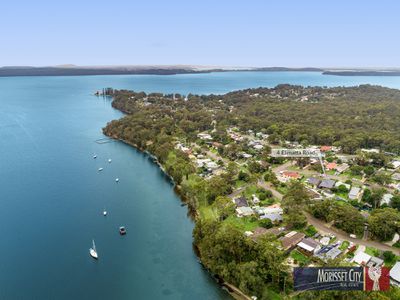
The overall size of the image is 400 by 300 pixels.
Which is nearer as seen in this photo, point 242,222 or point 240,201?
point 242,222

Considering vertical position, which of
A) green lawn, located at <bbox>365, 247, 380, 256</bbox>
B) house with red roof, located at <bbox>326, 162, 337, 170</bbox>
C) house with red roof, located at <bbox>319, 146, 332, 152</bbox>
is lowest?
green lawn, located at <bbox>365, 247, 380, 256</bbox>

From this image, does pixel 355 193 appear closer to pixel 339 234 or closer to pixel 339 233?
pixel 339 233

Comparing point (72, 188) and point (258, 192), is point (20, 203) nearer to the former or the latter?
point (72, 188)

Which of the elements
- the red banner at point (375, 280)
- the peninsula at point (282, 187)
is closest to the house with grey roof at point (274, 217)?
the peninsula at point (282, 187)

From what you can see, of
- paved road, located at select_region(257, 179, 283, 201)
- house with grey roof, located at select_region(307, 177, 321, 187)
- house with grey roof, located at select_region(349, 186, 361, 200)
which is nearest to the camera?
house with grey roof, located at select_region(349, 186, 361, 200)

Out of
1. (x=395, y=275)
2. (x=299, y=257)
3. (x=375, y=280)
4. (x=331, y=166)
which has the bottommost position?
(x=299, y=257)

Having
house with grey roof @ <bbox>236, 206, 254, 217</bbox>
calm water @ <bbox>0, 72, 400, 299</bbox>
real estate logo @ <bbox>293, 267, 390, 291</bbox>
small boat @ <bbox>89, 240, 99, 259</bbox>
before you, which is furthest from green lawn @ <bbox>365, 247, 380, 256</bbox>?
small boat @ <bbox>89, 240, 99, 259</bbox>

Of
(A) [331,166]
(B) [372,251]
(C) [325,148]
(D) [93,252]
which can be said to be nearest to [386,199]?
(B) [372,251]

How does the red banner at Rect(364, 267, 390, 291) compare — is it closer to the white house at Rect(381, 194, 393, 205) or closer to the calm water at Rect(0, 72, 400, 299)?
the calm water at Rect(0, 72, 400, 299)

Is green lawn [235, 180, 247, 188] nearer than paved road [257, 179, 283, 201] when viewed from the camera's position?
No

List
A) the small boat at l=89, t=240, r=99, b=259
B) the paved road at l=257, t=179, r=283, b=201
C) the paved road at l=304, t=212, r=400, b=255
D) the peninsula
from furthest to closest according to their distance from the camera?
the paved road at l=257, t=179, r=283, b=201 < the small boat at l=89, t=240, r=99, b=259 < the paved road at l=304, t=212, r=400, b=255 < the peninsula
